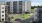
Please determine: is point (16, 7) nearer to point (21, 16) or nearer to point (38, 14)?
point (21, 16)

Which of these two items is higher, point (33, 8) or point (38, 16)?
point (33, 8)

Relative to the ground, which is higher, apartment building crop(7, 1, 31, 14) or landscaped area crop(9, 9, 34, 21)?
apartment building crop(7, 1, 31, 14)

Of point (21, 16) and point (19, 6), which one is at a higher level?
point (19, 6)

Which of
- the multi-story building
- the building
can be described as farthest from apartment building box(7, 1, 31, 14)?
→ the building

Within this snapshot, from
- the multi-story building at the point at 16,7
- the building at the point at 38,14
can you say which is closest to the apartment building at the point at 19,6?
the multi-story building at the point at 16,7

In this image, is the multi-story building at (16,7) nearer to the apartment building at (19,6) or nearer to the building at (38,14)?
the apartment building at (19,6)

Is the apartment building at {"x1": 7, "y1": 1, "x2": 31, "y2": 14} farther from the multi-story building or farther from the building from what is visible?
the building

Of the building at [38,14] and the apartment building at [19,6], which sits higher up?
the apartment building at [19,6]

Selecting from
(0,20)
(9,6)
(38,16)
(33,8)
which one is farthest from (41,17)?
(0,20)

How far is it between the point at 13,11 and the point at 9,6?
10 centimetres

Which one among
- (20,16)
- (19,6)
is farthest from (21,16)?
(19,6)

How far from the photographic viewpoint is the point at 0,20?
39.7 inches

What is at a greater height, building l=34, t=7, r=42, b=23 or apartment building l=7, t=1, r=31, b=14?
apartment building l=7, t=1, r=31, b=14

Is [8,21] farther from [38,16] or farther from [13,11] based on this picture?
[38,16]
